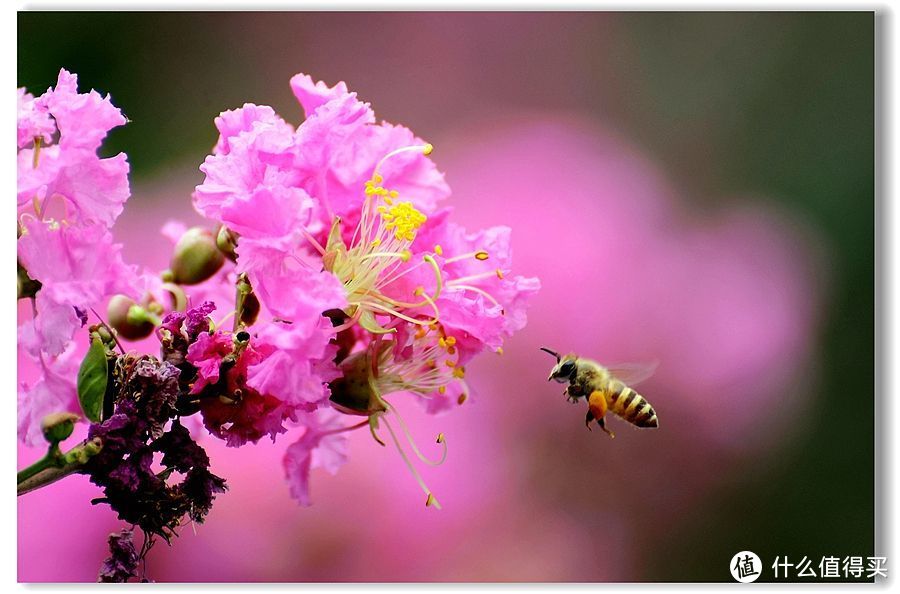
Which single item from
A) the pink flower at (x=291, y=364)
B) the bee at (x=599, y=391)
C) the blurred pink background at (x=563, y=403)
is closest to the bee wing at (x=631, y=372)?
the bee at (x=599, y=391)

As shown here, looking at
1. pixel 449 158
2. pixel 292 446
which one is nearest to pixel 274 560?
pixel 292 446

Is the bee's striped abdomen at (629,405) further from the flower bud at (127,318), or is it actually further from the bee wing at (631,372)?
the flower bud at (127,318)

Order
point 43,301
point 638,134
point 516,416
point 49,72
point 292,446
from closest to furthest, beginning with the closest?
point 43,301, point 292,446, point 49,72, point 516,416, point 638,134

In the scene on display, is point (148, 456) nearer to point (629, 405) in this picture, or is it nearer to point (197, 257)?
point (197, 257)

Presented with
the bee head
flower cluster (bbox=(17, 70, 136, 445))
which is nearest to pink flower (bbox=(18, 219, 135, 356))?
flower cluster (bbox=(17, 70, 136, 445))

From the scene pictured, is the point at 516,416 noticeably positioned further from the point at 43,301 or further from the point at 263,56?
the point at 43,301

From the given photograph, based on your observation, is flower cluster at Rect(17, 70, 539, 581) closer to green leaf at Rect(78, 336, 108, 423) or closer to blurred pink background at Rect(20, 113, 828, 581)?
green leaf at Rect(78, 336, 108, 423)
